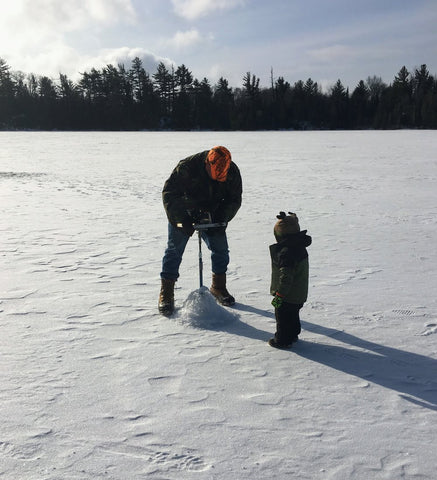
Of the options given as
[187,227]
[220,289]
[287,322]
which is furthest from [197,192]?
[287,322]

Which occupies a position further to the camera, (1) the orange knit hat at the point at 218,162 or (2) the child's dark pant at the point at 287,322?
(1) the orange knit hat at the point at 218,162

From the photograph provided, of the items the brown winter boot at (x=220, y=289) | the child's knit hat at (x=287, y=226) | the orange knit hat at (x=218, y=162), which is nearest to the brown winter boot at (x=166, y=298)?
the brown winter boot at (x=220, y=289)

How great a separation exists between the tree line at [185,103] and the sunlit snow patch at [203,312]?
64.8 metres

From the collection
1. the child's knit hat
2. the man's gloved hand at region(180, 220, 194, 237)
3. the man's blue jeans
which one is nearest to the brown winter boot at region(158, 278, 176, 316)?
the man's blue jeans

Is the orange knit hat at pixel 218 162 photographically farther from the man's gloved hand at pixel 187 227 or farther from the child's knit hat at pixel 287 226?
the child's knit hat at pixel 287 226

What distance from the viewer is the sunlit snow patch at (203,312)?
383cm

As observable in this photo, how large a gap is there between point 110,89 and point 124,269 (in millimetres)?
76940

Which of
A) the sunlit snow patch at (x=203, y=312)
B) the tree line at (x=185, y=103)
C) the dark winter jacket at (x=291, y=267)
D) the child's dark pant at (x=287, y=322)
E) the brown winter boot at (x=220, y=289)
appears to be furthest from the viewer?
the tree line at (x=185, y=103)

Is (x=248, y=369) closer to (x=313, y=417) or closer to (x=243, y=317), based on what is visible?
(x=313, y=417)

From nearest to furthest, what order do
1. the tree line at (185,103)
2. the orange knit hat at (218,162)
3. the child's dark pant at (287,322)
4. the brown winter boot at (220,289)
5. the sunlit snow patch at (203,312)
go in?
the child's dark pant at (287,322) → the orange knit hat at (218,162) → the sunlit snow patch at (203,312) → the brown winter boot at (220,289) → the tree line at (185,103)

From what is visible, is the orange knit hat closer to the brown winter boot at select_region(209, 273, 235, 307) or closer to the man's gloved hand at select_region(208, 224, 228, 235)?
the man's gloved hand at select_region(208, 224, 228, 235)

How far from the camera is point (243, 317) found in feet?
13.3

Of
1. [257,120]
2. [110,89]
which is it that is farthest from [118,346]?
[110,89]

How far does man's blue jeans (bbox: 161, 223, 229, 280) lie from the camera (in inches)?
162
